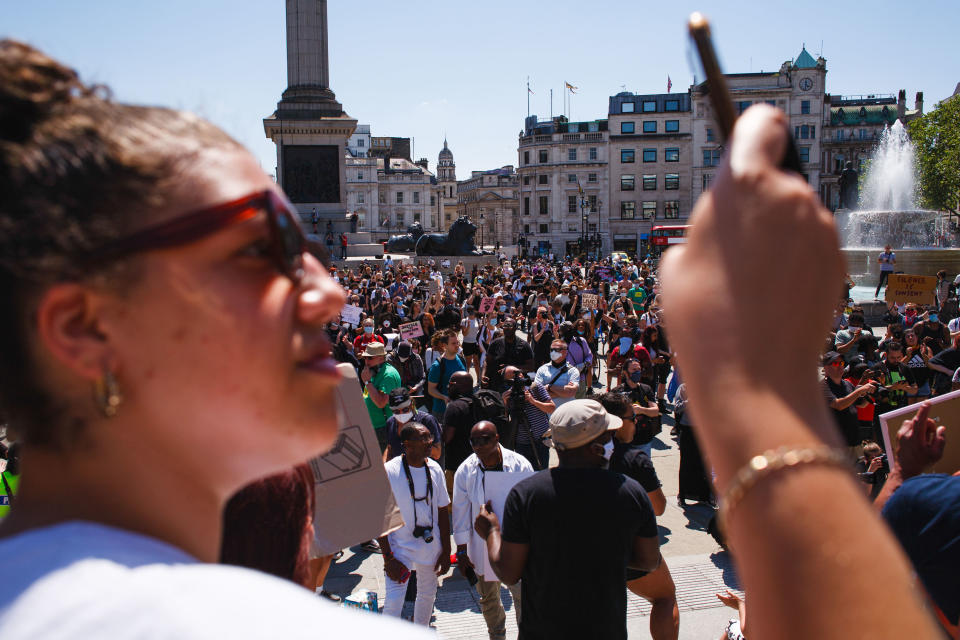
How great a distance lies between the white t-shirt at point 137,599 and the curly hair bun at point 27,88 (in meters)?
→ 0.44

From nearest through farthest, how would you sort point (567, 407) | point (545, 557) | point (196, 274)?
point (196, 274) → point (545, 557) → point (567, 407)

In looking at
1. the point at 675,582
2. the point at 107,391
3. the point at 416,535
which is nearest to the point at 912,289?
the point at 675,582

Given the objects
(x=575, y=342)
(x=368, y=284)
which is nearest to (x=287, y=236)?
(x=575, y=342)

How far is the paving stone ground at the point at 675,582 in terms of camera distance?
240 inches

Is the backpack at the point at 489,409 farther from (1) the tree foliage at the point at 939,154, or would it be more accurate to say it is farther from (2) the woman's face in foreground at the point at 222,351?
(1) the tree foliage at the point at 939,154

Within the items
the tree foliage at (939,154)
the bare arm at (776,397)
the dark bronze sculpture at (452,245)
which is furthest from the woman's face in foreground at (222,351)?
the tree foliage at (939,154)

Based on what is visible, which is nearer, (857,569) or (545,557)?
(857,569)

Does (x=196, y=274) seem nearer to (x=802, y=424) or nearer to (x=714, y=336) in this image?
(x=714, y=336)

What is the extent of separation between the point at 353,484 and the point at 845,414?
634cm

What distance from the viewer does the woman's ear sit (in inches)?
32.6

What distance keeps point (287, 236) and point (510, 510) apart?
327 cm

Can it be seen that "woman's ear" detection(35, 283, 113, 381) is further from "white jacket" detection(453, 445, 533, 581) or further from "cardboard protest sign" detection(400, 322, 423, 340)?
"cardboard protest sign" detection(400, 322, 423, 340)

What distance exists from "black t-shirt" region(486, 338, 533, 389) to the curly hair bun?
9954 millimetres

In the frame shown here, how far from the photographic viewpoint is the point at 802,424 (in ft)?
2.56
